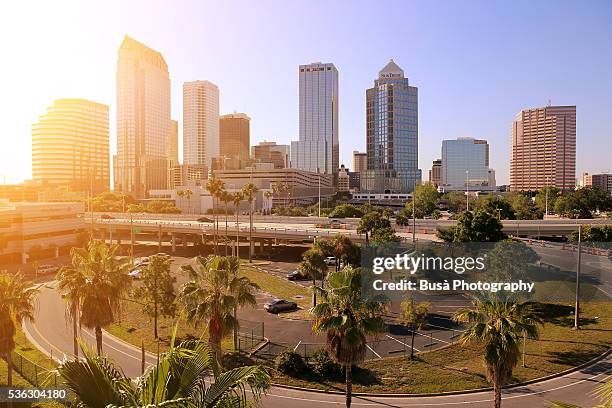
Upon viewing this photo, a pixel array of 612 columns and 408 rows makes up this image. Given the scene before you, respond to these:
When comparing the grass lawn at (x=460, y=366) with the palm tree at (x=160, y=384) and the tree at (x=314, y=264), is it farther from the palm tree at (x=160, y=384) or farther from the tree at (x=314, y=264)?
the palm tree at (x=160, y=384)

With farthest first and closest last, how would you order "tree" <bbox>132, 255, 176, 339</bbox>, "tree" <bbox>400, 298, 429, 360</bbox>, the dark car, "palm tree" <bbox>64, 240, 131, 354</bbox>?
the dark car
"tree" <bbox>132, 255, 176, 339</bbox>
"tree" <bbox>400, 298, 429, 360</bbox>
"palm tree" <bbox>64, 240, 131, 354</bbox>

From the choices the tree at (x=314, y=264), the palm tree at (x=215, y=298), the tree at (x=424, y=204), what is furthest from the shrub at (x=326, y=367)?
the tree at (x=424, y=204)

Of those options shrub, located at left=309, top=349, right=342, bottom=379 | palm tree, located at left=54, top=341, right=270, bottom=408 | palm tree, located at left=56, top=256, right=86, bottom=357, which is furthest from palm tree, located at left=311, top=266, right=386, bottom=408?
palm tree, located at left=56, top=256, right=86, bottom=357

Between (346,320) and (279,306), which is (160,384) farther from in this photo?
(279,306)

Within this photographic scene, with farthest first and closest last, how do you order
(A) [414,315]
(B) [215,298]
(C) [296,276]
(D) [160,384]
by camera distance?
1. (C) [296,276]
2. (A) [414,315]
3. (B) [215,298]
4. (D) [160,384]

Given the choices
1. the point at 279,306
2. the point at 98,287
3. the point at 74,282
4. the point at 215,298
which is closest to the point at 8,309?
the point at 74,282

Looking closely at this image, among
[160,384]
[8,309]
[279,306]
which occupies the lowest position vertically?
[279,306]

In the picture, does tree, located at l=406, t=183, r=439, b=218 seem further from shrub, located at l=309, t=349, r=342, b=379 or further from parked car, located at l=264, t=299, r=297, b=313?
shrub, located at l=309, t=349, r=342, b=379
